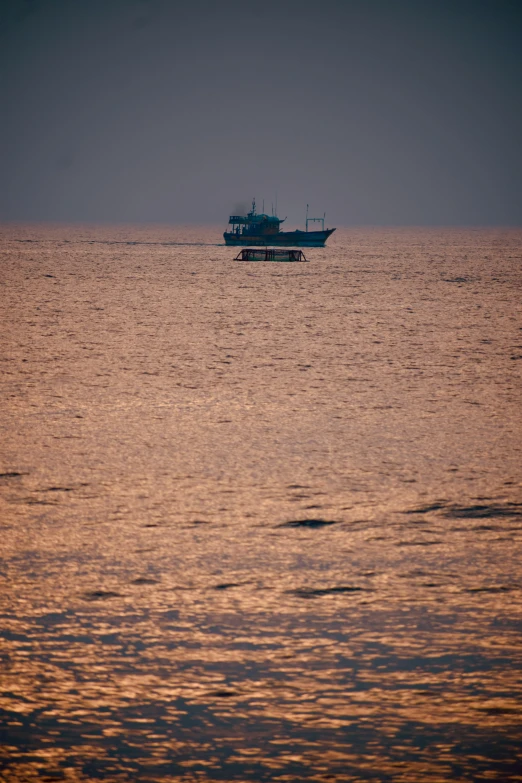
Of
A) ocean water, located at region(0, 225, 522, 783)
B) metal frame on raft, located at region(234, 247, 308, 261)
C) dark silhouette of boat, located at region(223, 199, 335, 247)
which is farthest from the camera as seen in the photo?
dark silhouette of boat, located at region(223, 199, 335, 247)

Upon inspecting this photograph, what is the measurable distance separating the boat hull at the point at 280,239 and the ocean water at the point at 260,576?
106209 millimetres

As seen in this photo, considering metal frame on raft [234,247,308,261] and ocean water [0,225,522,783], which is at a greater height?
metal frame on raft [234,247,308,261]

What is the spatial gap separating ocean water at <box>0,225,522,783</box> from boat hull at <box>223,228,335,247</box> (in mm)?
106209

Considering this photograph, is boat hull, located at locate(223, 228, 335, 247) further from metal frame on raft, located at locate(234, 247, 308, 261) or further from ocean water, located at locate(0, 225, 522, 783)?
ocean water, located at locate(0, 225, 522, 783)

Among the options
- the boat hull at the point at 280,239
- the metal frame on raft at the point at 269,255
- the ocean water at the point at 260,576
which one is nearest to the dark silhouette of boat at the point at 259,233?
the boat hull at the point at 280,239

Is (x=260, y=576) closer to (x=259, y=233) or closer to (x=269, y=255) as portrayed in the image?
(x=269, y=255)

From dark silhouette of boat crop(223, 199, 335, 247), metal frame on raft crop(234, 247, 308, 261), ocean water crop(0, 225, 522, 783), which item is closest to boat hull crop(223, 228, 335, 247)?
dark silhouette of boat crop(223, 199, 335, 247)

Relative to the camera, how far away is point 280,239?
128m

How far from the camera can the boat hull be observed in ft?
406

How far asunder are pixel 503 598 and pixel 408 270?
67.1 meters

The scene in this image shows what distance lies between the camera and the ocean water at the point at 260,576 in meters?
5.16

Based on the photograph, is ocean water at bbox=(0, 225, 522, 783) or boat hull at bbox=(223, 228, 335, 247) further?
boat hull at bbox=(223, 228, 335, 247)

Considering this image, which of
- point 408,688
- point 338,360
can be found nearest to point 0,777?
point 408,688

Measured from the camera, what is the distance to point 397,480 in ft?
34.6
